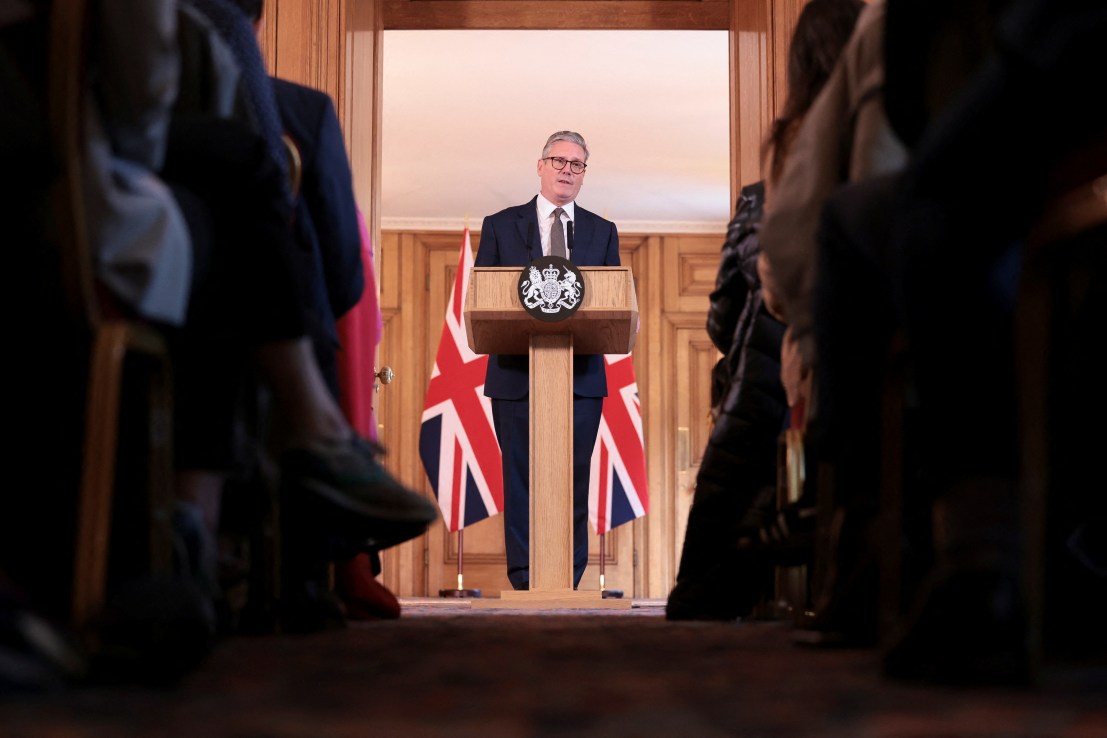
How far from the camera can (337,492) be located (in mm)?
1285

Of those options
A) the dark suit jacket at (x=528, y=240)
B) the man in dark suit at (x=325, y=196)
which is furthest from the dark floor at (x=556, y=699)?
the dark suit jacket at (x=528, y=240)

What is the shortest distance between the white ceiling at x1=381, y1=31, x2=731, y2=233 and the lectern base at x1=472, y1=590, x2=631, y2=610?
3028 mm

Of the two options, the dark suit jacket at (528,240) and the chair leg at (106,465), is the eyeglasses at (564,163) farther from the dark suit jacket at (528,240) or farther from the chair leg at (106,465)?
the chair leg at (106,465)

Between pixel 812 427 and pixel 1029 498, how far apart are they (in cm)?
59

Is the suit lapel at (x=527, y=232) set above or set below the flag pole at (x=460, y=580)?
above

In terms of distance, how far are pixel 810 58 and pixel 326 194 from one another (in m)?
0.70

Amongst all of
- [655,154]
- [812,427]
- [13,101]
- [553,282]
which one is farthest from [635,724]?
[655,154]

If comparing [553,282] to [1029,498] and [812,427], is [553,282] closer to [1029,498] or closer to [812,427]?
[812,427]

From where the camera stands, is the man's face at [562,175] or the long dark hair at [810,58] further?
the man's face at [562,175]

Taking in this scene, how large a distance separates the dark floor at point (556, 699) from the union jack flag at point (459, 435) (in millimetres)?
4665

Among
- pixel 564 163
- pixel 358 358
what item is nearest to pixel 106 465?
pixel 358 358

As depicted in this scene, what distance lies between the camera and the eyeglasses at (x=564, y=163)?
4.55 meters

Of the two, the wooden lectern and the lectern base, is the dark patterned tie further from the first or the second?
the lectern base

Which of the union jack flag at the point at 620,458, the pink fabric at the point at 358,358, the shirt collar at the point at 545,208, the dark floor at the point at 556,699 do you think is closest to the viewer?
the dark floor at the point at 556,699
